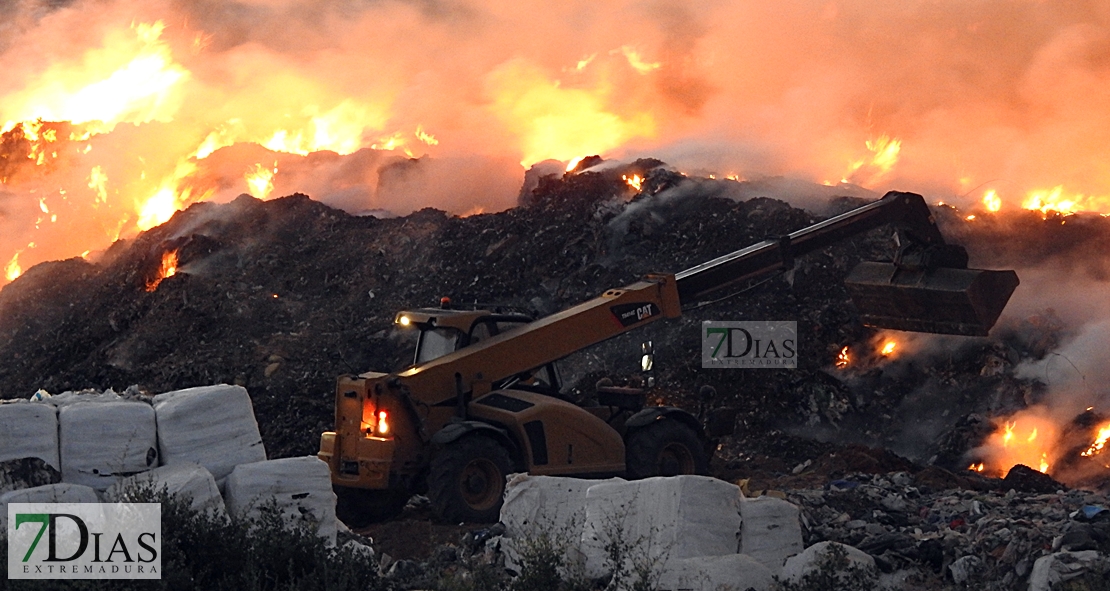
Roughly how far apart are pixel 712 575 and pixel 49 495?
190 inches

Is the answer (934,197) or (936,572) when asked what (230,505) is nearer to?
(936,572)

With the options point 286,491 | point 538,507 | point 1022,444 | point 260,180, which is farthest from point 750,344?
point 260,180

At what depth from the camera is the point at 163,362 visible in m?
24.8

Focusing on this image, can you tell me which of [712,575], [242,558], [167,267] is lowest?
[712,575]

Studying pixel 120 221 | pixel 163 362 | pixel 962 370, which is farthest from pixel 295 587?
pixel 120 221

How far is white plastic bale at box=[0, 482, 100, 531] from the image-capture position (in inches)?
348

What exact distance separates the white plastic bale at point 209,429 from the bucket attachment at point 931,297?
9.06 meters

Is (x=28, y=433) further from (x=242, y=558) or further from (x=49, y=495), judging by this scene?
(x=242, y=558)

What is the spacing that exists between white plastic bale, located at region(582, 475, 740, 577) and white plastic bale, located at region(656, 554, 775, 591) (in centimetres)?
11

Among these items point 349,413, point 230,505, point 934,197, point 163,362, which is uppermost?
point 934,197

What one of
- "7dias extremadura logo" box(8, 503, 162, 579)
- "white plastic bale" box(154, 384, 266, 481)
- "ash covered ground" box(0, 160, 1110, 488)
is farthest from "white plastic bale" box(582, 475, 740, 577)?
"ash covered ground" box(0, 160, 1110, 488)

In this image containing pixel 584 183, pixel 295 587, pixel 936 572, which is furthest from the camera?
pixel 584 183

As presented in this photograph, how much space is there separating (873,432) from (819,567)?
12.2 meters

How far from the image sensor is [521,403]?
45.3 ft
